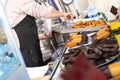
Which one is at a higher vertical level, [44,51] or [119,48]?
[119,48]

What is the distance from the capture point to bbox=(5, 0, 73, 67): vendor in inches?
82.0

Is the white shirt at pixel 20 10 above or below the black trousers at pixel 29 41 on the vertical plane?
above

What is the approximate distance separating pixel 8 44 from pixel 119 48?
679mm

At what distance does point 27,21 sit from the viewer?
85.9 inches

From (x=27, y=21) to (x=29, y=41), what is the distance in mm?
191

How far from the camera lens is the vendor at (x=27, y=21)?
2.08 metres

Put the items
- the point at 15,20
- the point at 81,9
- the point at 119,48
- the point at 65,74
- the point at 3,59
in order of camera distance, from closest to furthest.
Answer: the point at 65,74 < the point at 3,59 < the point at 119,48 < the point at 15,20 < the point at 81,9

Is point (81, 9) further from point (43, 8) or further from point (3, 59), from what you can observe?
point (3, 59)

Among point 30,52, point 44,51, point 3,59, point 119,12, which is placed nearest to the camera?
point 3,59

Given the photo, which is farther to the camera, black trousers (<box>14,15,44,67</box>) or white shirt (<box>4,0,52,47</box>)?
black trousers (<box>14,15,44,67</box>)

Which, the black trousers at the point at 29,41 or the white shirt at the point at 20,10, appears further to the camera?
the black trousers at the point at 29,41

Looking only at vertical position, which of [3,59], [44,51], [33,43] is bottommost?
[44,51]

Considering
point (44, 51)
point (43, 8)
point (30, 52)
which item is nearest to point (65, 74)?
point (43, 8)

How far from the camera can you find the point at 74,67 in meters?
0.22
